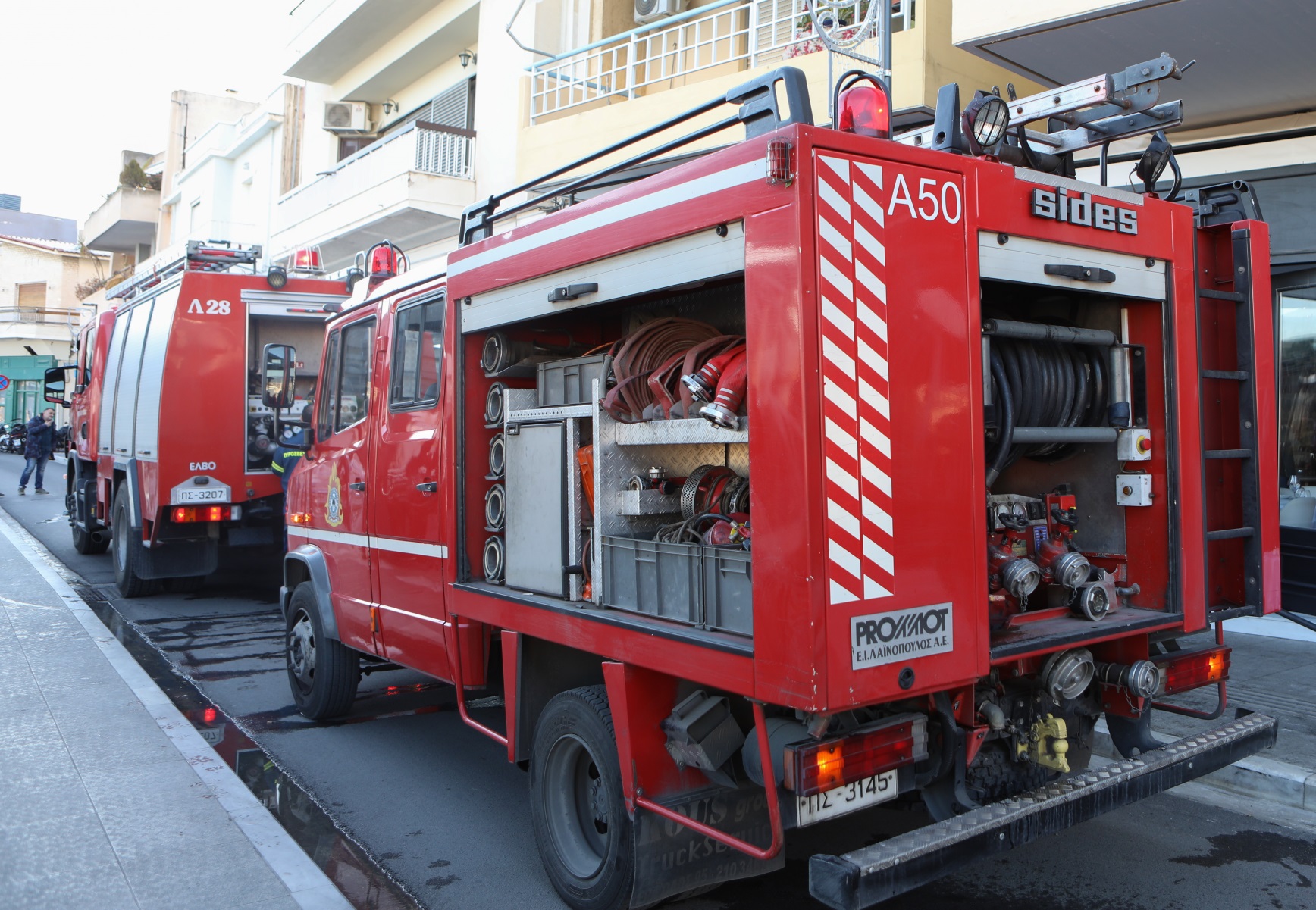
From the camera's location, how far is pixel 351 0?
667 inches

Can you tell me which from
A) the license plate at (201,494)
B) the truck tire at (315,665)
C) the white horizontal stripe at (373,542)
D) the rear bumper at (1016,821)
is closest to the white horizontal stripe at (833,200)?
the rear bumper at (1016,821)

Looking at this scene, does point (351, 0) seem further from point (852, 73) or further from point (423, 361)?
point (852, 73)

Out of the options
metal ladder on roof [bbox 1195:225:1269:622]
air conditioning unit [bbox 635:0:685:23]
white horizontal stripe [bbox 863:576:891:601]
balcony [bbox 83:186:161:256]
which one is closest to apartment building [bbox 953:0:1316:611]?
metal ladder on roof [bbox 1195:225:1269:622]

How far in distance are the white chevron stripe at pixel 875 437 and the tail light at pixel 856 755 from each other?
2.64 feet

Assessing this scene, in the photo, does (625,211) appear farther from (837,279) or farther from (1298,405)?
(1298,405)

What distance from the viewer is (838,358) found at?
2891 mm

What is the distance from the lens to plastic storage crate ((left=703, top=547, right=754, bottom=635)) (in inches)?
127

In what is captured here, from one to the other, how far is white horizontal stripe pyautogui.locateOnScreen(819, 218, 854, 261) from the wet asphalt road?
2439 millimetres

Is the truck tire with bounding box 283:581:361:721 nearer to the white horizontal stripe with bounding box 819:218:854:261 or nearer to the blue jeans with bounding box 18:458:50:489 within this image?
the white horizontal stripe with bounding box 819:218:854:261

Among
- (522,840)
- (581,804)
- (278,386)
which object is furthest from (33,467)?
(581,804)

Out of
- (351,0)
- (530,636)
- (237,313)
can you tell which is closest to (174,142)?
(351,0)

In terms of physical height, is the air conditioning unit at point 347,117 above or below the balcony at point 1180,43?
above

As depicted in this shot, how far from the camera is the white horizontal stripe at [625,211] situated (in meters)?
3.08

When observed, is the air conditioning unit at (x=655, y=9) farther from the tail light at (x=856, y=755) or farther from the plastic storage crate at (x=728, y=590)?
the tail light at (x=856, y=755)
